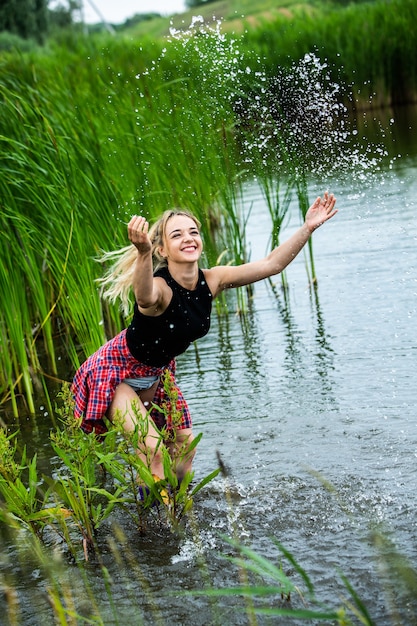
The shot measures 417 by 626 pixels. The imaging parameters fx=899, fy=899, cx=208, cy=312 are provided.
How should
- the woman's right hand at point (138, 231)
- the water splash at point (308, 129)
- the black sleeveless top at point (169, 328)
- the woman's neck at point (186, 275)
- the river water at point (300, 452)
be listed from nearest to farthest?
the river water at point (300, 452)
the woman's right hand at point (138, 231)
the black sleeveless top at point (169, 328)
the woman's neck at point (186, 275)
the water splash at point (308, 129)

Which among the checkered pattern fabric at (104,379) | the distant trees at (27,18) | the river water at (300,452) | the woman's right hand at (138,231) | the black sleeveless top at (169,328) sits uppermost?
the distant trees at (27,18)

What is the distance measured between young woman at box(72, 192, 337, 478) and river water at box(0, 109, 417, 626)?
41 centimetres

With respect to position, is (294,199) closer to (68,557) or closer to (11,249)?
(11,249)

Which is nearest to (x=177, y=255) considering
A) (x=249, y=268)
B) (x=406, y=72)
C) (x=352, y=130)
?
(x=249, y=268)

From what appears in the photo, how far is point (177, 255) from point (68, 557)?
138 cm

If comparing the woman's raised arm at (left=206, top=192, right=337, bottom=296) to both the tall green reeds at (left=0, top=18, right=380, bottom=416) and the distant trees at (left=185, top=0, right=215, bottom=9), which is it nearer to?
the tall green reeds at (left=0, top=18, right=380, bottom=416)

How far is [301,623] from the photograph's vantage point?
9.20 ft

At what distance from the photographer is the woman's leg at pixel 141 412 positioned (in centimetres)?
370

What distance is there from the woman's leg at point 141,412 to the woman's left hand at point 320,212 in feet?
3.41

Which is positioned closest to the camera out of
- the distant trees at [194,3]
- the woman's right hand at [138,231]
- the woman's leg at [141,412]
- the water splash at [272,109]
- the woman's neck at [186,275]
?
the woman's right hand at [138,231]

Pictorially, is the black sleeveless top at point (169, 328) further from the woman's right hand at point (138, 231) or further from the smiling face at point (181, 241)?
the woman's right hand at point (138, 231)

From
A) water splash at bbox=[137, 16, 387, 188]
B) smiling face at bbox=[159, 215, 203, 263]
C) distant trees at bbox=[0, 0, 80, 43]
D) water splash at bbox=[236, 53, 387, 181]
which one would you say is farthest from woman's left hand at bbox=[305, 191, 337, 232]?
distant trees at bbox=[0, 0, 80, 43]

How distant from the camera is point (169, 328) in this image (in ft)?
12.9

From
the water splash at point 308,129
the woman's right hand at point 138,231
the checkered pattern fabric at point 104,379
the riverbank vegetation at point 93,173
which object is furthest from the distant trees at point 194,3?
the woman's right hand at point 138,231
